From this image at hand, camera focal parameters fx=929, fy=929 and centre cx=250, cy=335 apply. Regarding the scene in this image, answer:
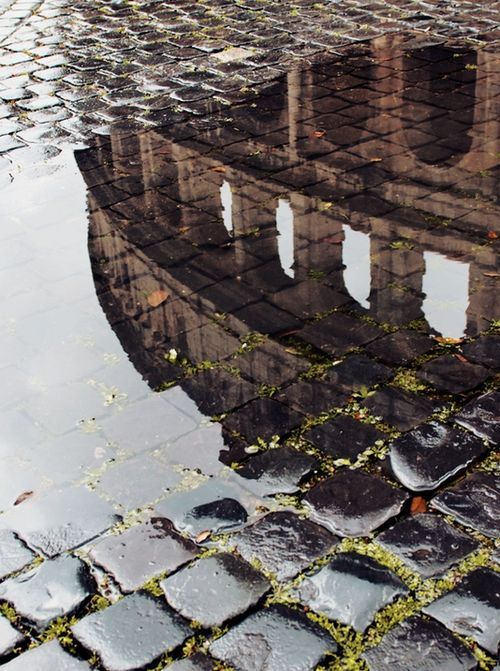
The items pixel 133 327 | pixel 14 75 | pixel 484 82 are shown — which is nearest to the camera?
pixel 133 327

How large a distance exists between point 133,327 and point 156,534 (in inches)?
68.3

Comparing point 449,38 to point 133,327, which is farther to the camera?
point 449,38

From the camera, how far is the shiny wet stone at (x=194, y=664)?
2971 millimetres

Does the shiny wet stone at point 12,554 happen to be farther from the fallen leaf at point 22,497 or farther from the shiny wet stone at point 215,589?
the shiny wet stone at point 215,589

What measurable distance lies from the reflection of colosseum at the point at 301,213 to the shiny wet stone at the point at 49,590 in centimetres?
136

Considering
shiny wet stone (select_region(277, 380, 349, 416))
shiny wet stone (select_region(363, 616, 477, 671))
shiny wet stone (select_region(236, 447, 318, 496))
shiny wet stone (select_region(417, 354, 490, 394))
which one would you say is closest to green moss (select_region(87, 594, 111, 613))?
shiny wet stone (select_region(236, 447, 318, 496))

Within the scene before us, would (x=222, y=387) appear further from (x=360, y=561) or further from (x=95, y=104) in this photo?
(x=95, y=104)

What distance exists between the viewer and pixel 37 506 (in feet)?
12.6

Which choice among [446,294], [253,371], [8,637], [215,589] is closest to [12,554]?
[8,637]

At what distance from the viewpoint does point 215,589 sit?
10.8ft

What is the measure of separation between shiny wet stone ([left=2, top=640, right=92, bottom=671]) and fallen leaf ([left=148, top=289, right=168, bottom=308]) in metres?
2.53

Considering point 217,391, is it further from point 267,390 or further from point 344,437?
point 344,437

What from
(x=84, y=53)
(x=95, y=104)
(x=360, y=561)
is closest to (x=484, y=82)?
(x=95, y=104)

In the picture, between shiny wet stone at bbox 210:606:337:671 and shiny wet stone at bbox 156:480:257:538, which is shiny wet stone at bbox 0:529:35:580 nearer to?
shiny wet stone at bbox 156:480:257:538
